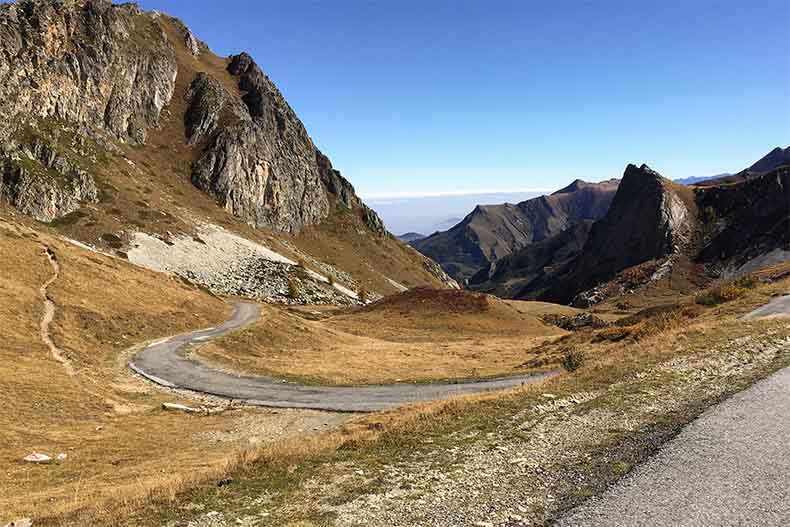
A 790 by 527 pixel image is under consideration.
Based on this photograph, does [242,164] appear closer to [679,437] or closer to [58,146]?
[58,146]

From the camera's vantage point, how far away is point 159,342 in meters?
43.3

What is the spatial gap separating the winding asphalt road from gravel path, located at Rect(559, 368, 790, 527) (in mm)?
17214

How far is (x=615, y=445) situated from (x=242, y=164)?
543 ft

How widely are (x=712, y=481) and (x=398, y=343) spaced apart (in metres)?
52.2

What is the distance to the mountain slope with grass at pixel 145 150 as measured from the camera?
97.6 metres

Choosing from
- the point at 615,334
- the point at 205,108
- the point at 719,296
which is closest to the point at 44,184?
the point at 205,108

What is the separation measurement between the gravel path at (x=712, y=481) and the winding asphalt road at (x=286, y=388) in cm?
1721

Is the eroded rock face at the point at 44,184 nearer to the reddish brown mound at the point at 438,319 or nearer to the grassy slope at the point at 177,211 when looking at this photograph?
the grassy slope at the point at 177,211

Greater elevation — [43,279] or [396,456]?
[43,279]

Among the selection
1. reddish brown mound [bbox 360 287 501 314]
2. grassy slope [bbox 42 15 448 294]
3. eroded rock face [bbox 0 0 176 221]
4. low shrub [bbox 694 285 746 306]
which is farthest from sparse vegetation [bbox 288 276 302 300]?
low shrub [bbox 694 285 746 306]

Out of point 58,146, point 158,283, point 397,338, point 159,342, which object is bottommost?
point 397,338

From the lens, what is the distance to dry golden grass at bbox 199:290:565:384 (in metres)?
39.2

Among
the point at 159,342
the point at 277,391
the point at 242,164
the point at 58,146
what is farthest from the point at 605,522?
the point at 242,164

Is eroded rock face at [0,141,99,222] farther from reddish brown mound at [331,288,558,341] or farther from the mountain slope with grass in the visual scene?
reddish brown mound at [331,288,558,341]
